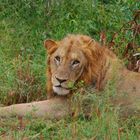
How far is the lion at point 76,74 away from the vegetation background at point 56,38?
0.57 feet

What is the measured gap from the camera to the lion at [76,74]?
534 centimetres

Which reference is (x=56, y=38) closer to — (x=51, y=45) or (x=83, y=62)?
(x=51, y=45)

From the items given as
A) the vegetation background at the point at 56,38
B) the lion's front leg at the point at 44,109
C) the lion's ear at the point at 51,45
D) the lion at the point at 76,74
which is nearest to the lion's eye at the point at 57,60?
the lion at the point at 76,74

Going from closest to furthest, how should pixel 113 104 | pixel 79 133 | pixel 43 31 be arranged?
pixel 79 133 < pixel 113 104 < pixel 43 31

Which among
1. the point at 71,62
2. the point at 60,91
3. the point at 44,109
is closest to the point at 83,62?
the point at 71,62

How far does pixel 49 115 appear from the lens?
536 centimetres

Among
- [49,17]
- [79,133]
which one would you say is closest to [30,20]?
[49,17]

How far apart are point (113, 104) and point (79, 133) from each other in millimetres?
678

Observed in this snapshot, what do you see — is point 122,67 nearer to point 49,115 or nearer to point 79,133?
point 49,115

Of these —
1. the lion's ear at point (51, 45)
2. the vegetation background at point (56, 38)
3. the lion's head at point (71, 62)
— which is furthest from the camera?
the lion's ear at point (51, 45)

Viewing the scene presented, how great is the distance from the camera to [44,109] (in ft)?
17.7

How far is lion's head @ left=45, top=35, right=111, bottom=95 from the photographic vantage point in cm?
531

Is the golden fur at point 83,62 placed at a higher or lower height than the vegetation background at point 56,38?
higher

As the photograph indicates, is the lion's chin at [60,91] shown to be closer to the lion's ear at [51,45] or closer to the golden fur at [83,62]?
the golden fur at [83,62]
